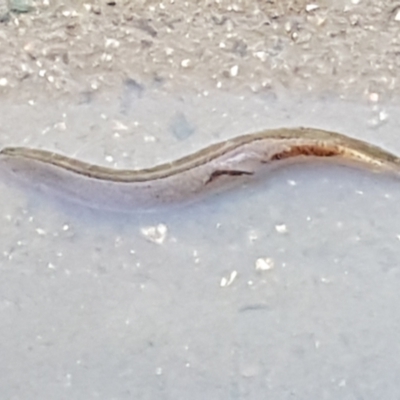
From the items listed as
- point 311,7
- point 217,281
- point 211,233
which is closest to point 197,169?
point 211,233

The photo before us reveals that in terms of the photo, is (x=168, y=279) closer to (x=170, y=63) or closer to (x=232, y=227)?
(x=232, y=227)

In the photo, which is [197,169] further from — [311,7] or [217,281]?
[311,7]

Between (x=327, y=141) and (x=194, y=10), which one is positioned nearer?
(x=327, y=141)

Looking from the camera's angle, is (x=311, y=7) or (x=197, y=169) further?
(x=311, y=7)

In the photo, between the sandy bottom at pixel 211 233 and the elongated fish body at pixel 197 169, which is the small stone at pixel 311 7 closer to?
the sandy bottom at pixel 211 233

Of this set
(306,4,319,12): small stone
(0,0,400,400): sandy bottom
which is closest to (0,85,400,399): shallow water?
(0,0,400,400): sandy bottom

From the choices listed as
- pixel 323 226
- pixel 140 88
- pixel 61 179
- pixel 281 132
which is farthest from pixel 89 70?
pixel 323 226

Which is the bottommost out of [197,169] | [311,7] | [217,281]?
[217,281]
